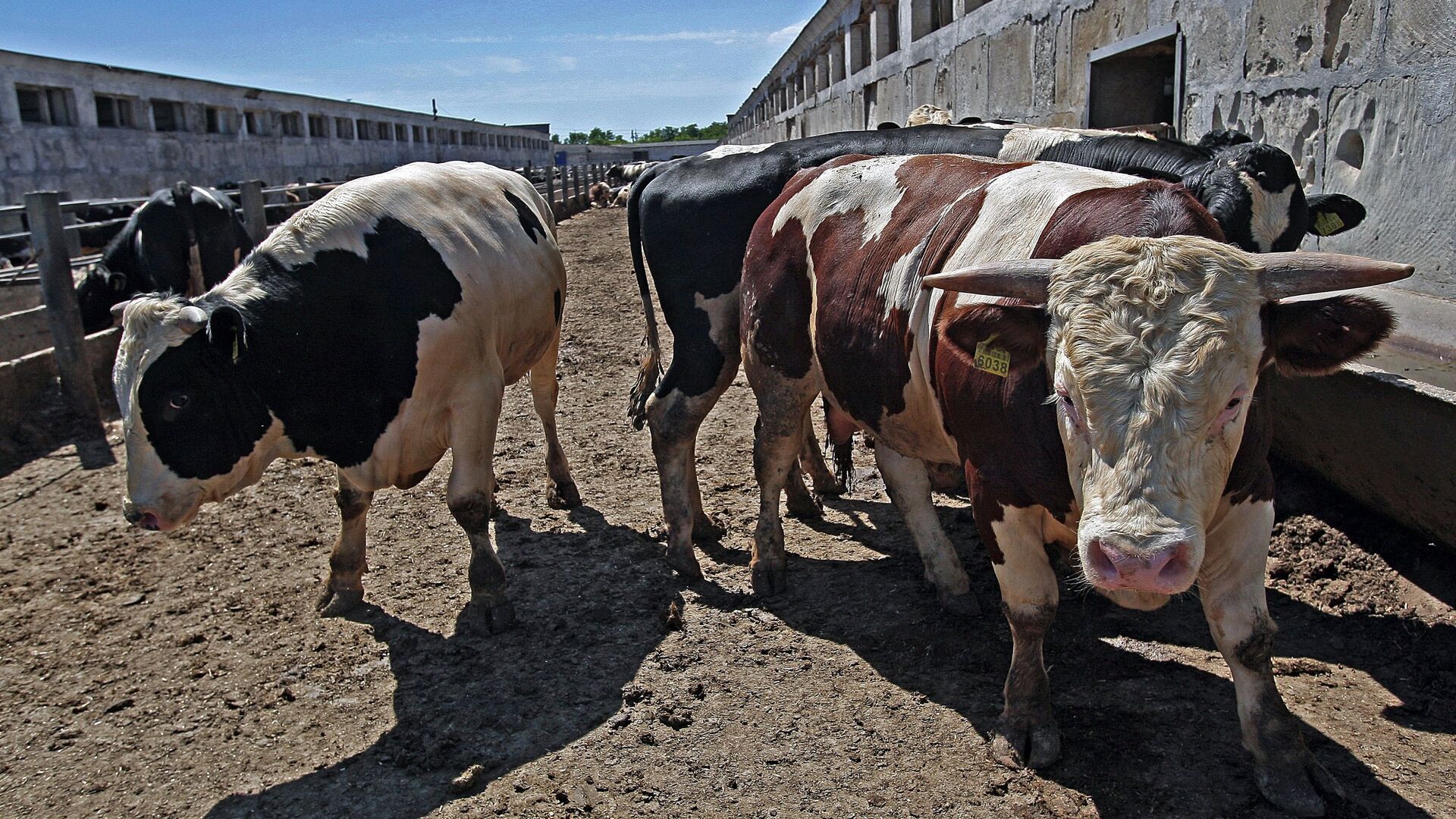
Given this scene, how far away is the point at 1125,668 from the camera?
127 inches

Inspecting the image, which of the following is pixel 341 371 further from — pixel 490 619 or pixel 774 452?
pixel 774 452

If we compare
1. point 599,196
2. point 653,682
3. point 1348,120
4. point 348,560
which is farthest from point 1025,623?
point 599,196

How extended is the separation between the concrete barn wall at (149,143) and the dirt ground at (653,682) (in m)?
14.7

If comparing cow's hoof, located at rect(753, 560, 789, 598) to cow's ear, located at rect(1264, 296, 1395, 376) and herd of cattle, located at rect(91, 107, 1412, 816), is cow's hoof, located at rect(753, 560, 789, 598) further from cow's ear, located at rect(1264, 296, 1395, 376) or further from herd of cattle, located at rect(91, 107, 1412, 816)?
A: cow's ear, located at rect(1264, 296, 1395, 376)

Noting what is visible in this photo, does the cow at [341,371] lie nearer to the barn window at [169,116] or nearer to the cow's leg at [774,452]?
the cow's leg at [774,452]

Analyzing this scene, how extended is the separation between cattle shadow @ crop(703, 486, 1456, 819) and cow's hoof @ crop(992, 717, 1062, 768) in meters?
0.05

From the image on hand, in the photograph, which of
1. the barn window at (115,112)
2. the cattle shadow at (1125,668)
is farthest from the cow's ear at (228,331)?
the barn window at (115,112)

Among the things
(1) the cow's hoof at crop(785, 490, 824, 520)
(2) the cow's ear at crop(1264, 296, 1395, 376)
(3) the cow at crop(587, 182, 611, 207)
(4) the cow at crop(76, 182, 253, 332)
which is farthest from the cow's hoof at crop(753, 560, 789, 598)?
(3) the cow at crop(587, 182, 611, 207)

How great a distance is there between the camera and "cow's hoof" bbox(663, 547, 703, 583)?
14.0ft

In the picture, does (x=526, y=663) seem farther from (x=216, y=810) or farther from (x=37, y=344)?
(x=37, y=344)

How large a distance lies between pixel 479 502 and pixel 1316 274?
2.98 m

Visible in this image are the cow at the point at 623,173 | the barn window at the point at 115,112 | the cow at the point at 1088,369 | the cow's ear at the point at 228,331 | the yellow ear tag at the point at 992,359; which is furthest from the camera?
the barn window at the point at 115,112

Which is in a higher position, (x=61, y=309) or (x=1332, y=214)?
(x=1332, y=214)

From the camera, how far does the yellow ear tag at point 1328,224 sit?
13.1 feet
